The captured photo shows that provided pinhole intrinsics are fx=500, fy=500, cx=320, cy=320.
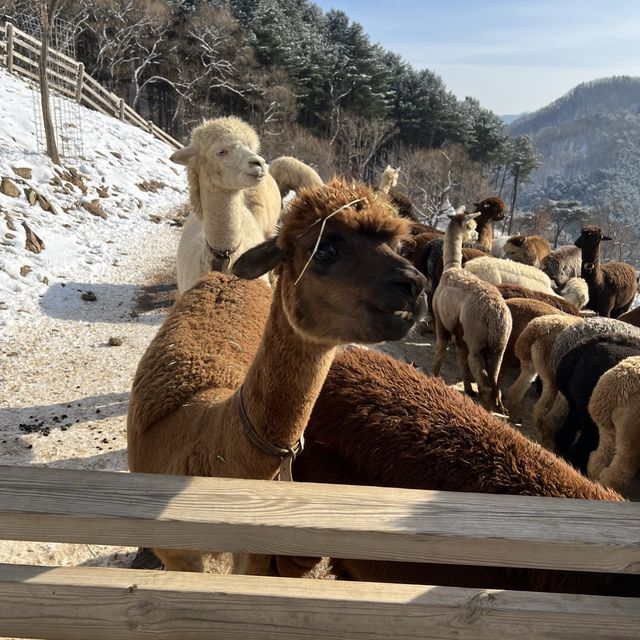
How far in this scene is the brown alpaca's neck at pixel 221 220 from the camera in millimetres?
5211

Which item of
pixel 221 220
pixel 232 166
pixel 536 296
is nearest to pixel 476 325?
pixel 536 296

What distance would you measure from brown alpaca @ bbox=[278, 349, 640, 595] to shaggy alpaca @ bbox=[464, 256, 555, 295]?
20.2 ft

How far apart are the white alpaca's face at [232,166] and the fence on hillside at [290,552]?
390 cm

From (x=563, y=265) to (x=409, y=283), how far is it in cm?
1130

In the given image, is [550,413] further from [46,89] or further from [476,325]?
[46,89]

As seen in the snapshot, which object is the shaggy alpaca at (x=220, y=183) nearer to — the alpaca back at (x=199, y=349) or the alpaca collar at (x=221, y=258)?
the alpaca collar at (x=221, y=258)

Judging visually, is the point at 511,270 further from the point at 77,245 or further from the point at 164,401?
the point at 77,245

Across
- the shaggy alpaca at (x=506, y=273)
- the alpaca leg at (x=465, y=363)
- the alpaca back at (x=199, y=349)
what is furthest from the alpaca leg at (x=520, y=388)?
the alpaca back at (x=199, y=349)

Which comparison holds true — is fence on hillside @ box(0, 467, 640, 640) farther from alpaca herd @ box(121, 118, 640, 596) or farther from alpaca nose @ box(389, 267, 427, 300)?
alpaca nose @ box(389, 267, 427, 300)

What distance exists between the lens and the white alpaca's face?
498cm

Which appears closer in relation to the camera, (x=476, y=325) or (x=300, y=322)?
(x=300, y=322)

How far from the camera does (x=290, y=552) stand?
1.54m

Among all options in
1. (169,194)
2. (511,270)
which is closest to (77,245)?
(169,194)

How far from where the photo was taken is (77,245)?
1033cm
